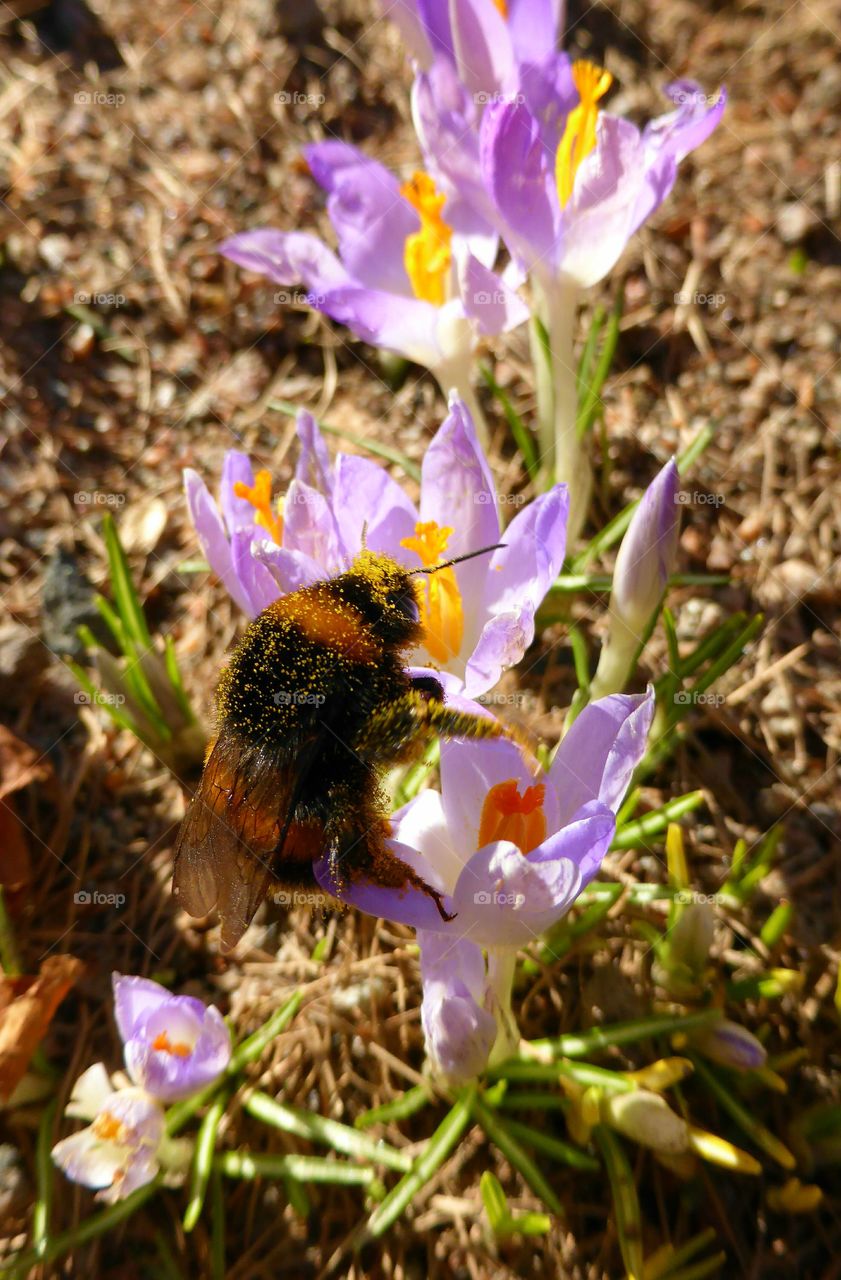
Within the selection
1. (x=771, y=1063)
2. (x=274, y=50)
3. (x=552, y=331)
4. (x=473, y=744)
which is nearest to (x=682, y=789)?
(x=771, y=1063)

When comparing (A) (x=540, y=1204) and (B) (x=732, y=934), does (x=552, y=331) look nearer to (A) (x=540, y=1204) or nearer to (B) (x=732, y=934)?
(B) (x=732, y=934)

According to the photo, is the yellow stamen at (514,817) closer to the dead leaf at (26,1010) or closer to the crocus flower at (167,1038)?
the crocus flower at (167,1038)
